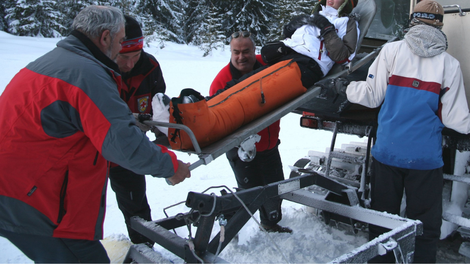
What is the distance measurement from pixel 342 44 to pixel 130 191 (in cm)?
212

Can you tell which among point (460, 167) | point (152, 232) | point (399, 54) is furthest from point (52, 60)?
point (460, 167)

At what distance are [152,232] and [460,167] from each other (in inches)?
103

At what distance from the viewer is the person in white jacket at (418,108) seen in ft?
7.36

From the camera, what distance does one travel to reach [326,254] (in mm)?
2996

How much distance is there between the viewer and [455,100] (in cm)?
224

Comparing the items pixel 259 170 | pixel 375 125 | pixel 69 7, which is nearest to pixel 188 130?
pixel 259 170

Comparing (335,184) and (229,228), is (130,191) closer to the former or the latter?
(229,228)

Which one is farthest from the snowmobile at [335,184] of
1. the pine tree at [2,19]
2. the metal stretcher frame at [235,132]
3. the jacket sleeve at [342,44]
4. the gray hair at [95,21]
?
the pine tree at [2,19]

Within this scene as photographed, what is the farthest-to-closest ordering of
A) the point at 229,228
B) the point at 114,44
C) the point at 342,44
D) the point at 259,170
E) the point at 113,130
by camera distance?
the point at 259,170 < the point at 342,44 < the point at 229,228 < the point at 114,44 < the point at 113,130

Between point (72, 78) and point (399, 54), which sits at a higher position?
point (72, 78)

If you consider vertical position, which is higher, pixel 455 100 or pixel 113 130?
pixel 113 130

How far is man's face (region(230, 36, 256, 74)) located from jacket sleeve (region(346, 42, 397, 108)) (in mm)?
1074

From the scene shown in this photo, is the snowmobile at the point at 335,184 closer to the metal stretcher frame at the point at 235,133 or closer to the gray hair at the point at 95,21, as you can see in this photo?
the metal stretcher frame at the point at 235,133

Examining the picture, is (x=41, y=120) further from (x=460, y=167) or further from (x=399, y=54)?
(x=460, y=167)
